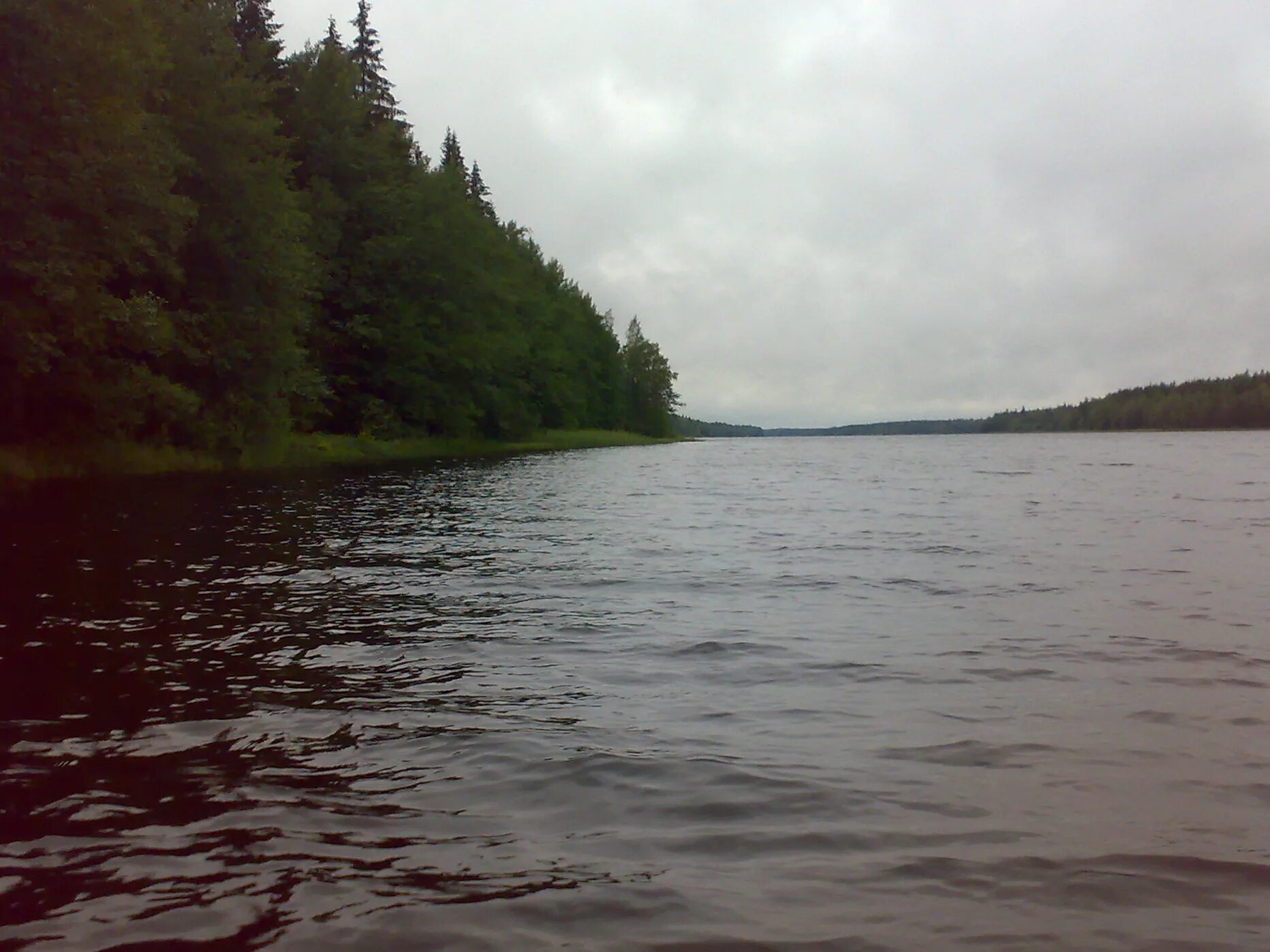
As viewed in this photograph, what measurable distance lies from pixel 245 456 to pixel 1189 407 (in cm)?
17695

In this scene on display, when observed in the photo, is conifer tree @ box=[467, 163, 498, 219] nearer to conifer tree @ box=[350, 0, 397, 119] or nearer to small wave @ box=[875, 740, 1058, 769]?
conifer tree @ box=[350, 0, 397, 119]

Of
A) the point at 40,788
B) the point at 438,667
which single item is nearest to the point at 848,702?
the point at 438,667

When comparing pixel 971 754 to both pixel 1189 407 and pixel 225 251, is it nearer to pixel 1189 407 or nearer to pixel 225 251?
pixel 225 251

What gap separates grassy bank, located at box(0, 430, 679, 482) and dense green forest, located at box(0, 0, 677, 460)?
56 centimetres

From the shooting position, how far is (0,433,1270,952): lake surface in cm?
357

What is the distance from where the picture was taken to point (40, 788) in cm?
458

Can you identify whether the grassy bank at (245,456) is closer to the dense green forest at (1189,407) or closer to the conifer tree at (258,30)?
the conifer tree at (258,30)

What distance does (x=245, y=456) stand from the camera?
112ft

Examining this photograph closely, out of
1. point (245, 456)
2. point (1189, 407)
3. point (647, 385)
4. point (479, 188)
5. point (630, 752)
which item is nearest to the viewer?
point (630, 752)

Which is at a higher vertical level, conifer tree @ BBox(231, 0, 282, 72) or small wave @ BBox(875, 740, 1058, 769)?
conifer tree @ BBox(231, 0, 282, 72)

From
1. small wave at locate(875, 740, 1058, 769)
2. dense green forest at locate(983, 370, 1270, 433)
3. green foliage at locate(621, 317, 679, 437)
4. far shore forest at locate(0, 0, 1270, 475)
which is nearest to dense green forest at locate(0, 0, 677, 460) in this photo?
far shore forest at locate(0, 0, 1270, 475)

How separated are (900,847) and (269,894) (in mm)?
2697

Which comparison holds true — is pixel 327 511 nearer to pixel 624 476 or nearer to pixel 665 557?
pixel 665 557

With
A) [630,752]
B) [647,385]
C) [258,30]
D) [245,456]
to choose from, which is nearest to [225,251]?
[245,456]
